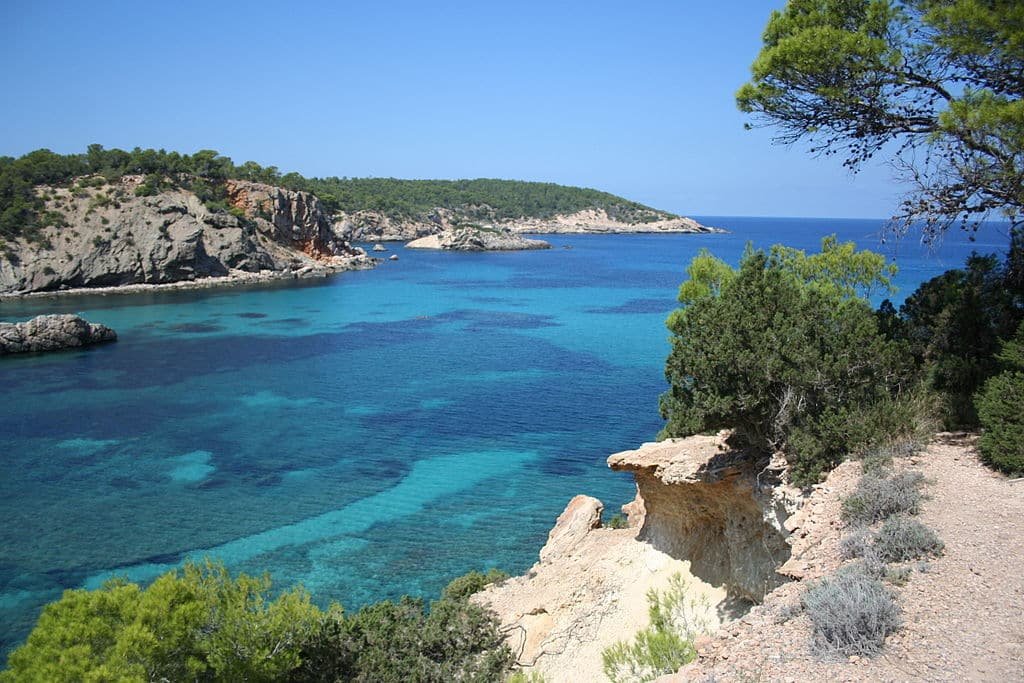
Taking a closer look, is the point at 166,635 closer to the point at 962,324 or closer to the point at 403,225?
the point at 962,324

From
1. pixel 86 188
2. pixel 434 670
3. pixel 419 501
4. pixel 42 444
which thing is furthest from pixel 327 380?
pixel 86 188

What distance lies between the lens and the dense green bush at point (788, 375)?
1047cm

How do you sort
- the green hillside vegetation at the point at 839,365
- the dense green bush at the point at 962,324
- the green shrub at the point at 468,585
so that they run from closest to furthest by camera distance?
the green hillside vegetation at the point at 839,365, the dense green bush at the point at 962,324, the green shrub at the point at 468,585

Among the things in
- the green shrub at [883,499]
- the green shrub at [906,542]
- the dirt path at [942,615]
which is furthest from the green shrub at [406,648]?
the green shrub at [906,542]

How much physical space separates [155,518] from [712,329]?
1732 centimetres

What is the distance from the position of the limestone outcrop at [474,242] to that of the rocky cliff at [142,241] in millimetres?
47328

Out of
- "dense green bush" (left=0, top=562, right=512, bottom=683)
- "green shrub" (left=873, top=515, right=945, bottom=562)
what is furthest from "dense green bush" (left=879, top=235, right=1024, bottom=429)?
"dense green bush" (left=0, top=562, right=512, bottom=683)

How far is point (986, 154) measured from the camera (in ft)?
32.5

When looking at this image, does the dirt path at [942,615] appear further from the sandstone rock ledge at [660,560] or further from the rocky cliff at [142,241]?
the rocky cliff at [142,241]

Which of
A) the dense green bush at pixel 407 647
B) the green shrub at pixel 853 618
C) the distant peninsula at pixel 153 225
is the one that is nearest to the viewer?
the green shrub at pixel 853 618

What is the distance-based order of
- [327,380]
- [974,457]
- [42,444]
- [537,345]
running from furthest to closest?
[537,345] < [327,380] < [42,444] < [974,457]

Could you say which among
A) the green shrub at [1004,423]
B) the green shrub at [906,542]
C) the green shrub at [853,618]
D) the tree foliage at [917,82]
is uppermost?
the tree foliage at [917,82]

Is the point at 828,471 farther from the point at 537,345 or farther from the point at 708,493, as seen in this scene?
the point at 537,345

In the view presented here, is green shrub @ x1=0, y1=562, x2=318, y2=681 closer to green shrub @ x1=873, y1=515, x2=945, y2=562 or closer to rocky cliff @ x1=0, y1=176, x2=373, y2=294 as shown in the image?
green shrub @ x1=873, y1=515, x2=945, y2=562
